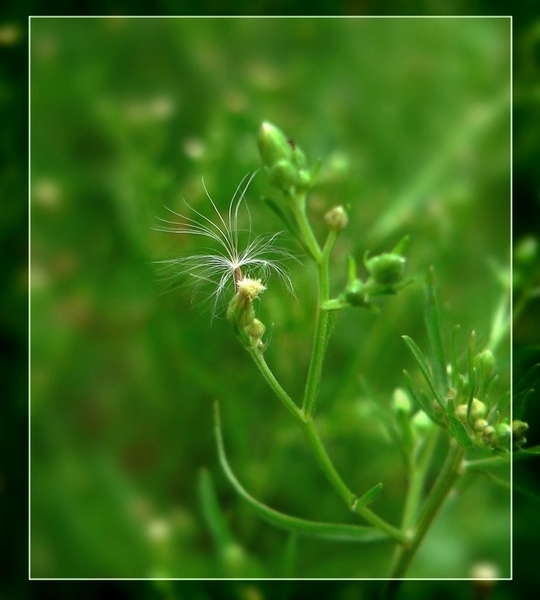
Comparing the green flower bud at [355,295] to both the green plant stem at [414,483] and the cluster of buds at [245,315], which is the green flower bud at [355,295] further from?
the green plant stem at [414,483]

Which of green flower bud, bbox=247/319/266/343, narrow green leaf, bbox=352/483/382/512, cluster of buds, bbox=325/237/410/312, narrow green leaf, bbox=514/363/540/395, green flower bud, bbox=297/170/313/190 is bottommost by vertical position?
narrow green leaf, bbox=352/483/382/512

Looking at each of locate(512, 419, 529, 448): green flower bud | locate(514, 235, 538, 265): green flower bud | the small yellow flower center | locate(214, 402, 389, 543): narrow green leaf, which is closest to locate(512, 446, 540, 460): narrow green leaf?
locate(512, 419, 529, 448): green flower bud

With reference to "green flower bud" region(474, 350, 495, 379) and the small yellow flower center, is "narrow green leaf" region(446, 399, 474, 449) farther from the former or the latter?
the small yellow flower center

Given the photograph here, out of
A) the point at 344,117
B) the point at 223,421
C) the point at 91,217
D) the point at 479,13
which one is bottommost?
the point at 223,421

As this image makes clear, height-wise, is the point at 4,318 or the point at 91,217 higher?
the point at 91,217

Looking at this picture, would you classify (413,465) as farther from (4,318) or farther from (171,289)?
(4,318)

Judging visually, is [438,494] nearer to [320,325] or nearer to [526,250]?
[320,325]

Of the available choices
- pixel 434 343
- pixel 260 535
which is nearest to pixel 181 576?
pixel 260 535
